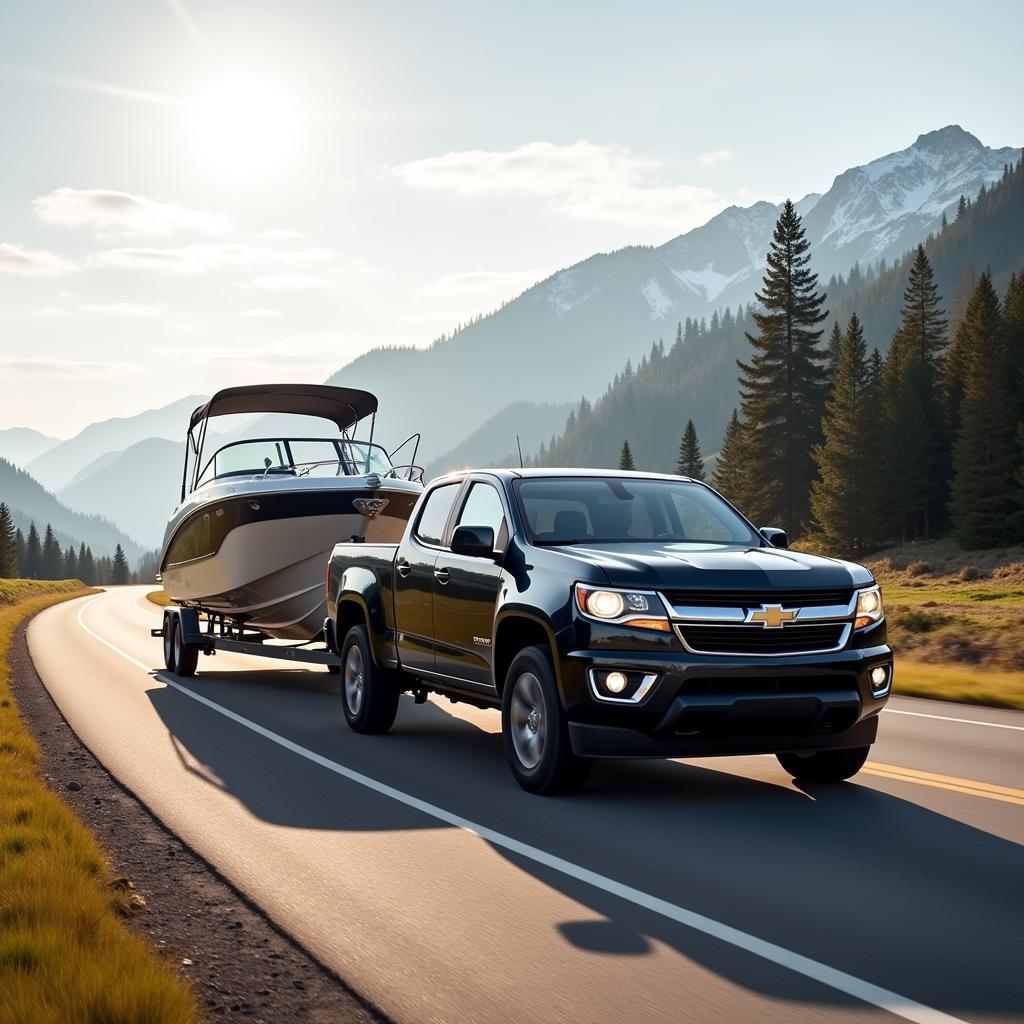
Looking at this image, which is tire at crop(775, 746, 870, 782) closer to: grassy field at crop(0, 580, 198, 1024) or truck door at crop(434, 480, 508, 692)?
truck door at crop(434, 480, 508, 692)

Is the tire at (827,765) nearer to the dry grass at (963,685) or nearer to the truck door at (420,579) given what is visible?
the truck door at (420,579)

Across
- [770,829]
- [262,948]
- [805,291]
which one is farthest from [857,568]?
[805,291]

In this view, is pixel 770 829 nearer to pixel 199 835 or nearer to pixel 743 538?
pixel 743 538

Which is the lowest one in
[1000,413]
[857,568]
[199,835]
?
[199,835]

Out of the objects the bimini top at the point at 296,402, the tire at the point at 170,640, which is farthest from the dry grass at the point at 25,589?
the bimini top at the point at 296,402

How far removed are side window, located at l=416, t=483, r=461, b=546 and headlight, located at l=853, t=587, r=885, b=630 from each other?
343 cm

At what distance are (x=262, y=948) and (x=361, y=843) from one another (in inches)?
73.7

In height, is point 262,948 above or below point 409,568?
below

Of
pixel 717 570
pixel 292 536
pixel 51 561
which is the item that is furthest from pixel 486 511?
pixel 51 561

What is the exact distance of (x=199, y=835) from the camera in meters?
7.14

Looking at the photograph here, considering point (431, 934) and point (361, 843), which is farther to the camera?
point (361, 843)

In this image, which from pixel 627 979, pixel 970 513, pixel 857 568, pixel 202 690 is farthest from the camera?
pixel 970 513

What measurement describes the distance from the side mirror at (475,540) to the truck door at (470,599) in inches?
7.2

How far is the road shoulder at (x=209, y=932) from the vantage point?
425 centimetres
